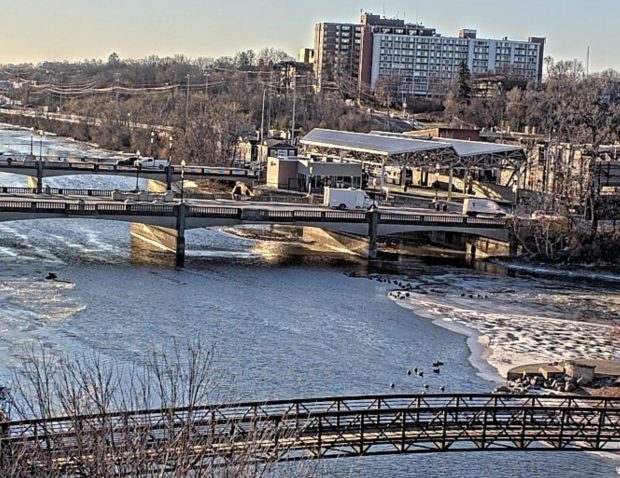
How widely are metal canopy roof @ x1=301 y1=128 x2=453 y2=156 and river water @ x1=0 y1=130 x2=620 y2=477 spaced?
43.7 ft

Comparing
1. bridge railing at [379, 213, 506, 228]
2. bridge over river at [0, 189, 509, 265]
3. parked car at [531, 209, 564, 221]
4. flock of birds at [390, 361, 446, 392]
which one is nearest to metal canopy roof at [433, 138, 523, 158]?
parked car at [531, 209, 564, 221]

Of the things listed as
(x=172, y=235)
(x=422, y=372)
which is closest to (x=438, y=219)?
(x=172, y=235)

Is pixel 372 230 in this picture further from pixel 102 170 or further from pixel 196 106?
pixel 196 106

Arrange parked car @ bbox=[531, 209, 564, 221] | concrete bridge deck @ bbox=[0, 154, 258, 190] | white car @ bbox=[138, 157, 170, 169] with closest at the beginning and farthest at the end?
1. parked car @ bbox=[531, 209, 564, 221]
2. concrete bridge deck @ bbox=[0, 154, 258, 190]
3. white car @ bbox=[138, 157, 170, 169]

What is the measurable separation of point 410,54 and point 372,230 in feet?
382

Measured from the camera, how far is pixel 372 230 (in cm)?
4888

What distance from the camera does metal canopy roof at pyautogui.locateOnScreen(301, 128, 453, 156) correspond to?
62.0m

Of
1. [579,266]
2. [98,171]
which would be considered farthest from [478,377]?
[98,171]

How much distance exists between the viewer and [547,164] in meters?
62.8

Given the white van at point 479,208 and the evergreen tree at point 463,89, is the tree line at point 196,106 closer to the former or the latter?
the evergreen tree at point 463,89

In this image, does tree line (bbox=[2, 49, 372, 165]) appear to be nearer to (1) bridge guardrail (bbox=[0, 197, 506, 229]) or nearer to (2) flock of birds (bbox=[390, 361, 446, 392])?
(1) bridge guardrail (bbox=[0, 197, 506, 229])

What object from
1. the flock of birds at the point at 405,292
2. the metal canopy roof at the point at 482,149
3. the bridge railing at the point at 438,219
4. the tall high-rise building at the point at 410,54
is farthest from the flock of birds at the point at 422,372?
the tall high-rise building at the point at 410,54

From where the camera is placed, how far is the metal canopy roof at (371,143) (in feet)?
204

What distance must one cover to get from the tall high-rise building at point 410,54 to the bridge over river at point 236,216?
102 meters
